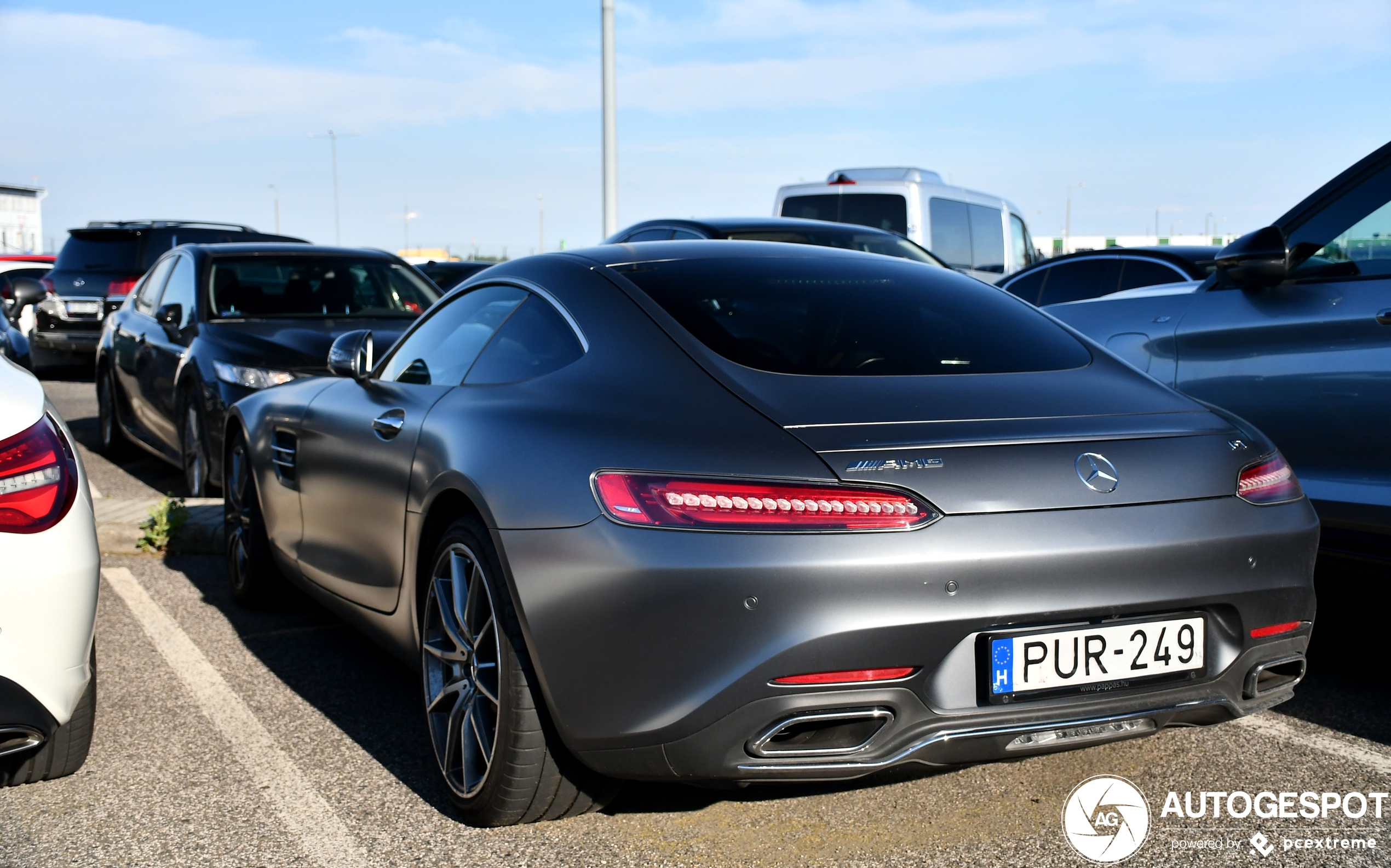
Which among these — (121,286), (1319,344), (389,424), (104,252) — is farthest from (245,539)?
(104,252)

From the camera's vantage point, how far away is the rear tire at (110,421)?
943 centimetres

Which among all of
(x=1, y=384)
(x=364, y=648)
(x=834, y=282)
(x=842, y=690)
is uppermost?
(x=834, y=282)

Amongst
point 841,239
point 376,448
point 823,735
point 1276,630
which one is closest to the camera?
point 823,735

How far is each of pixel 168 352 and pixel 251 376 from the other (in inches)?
48.2

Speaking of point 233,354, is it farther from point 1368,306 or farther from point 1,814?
point 1368,306

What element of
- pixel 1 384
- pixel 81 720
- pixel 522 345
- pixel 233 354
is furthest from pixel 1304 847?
pixel 233 354

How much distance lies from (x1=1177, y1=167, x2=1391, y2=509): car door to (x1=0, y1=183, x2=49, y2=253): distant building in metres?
83.9

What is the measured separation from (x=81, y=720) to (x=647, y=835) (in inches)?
60.2

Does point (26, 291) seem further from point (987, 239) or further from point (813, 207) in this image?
point (987, 239)

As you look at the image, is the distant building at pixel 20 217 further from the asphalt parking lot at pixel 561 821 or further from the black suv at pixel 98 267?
the asphalt parking lot at pixel 561 821

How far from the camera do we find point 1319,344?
4.39 metres

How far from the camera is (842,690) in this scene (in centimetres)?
257

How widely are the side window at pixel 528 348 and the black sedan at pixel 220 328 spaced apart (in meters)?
4.00

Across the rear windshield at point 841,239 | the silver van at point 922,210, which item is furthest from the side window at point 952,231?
the rear windshield at point 841,239
